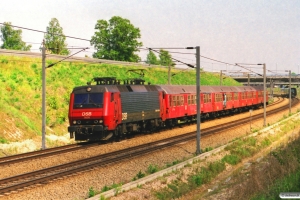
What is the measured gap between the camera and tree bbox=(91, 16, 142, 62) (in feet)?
253

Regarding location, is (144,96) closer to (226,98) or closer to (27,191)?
(27,191)

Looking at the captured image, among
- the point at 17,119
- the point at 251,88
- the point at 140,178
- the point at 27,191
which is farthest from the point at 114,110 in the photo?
the point at 251,88

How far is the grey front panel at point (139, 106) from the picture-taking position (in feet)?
86.9

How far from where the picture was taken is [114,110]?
2498 cm

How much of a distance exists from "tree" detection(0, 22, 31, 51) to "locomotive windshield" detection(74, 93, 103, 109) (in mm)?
54657

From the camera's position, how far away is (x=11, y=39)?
77000mm

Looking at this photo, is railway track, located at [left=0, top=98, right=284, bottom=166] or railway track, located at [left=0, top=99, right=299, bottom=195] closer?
railway track, located at [left=0, top=99, right=299, bottom=195]

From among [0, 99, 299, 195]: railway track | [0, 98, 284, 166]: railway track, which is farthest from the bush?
[0, 98, 284, 166]: railway track

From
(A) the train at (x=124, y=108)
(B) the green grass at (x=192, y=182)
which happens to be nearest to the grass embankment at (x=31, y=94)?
(A) the train at (x=124, y=108)

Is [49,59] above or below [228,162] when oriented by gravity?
above

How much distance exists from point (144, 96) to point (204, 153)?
329 inches

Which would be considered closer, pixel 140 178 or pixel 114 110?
pixel 140 178

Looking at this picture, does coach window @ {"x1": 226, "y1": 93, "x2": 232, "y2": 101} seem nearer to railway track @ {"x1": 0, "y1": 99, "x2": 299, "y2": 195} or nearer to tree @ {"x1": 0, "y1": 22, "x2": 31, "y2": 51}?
railway track @ {"x1": 0, "y1": 99, "x2": 299, "y2": 195}

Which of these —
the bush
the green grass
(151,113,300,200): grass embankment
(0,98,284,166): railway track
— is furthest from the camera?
(0,98,284,166): railway track
